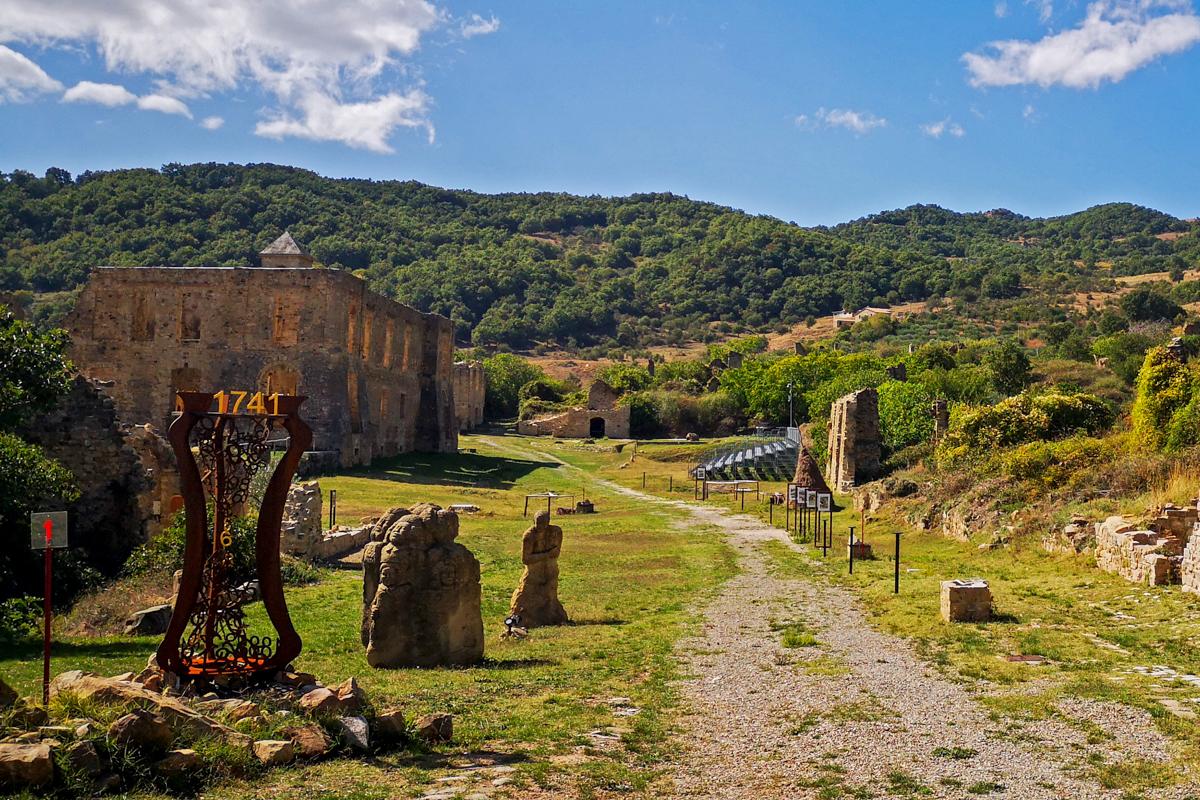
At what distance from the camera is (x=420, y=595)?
38.9 ft

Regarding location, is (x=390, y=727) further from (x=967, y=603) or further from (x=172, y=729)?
(x=967, y=603)

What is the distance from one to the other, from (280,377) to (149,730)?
38291mm

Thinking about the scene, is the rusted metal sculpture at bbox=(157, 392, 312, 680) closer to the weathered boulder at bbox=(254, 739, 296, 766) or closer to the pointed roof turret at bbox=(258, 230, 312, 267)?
the weathered boulder at bbox=(254, 739, 296, 766)

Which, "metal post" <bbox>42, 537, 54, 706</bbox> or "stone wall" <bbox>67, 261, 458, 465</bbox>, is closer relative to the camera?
"metal post" <bbox>42, 537, 54, 706</bbox>

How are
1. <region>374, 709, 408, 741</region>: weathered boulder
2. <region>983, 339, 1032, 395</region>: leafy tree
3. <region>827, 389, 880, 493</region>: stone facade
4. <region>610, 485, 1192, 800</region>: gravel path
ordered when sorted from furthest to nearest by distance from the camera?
Result: <region>983, 339, 1032, 395</region>: leafy tree
<region>827, 389, 880, 493</region>: stone facade
<region>374, 709, 408, 741</region>: weathered boulder
<region>610, 485, 1192, 800</region>: gravel path

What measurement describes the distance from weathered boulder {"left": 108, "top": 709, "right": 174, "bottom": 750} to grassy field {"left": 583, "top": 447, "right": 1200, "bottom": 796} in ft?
21.1

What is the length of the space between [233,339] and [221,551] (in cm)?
3613

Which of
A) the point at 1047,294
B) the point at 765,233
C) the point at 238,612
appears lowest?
the point at 238,612

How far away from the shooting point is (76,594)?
16312 millimetres

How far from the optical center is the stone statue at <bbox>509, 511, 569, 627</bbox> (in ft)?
49.8

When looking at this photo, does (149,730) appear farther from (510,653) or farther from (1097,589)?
(1097,589)

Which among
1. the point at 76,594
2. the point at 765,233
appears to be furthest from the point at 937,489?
the point at 765,233

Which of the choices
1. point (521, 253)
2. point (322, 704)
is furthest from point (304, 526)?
point (521, 253)

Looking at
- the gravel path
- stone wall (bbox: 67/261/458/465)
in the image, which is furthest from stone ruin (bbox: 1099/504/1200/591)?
stone wall (bbox: 67/261/458/465)
